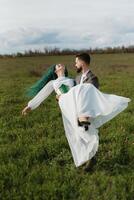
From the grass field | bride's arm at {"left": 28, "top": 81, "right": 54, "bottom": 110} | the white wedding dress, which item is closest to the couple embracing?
the white wedding dress

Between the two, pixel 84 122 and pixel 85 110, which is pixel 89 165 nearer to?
pixel 84 122

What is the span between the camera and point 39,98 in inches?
330

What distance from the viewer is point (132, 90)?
1978 centimetres

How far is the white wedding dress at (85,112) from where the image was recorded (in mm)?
7746

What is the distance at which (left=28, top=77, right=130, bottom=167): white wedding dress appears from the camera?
775cm

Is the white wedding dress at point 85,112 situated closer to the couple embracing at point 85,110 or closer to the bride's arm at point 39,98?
the couple embracing at point 85,110

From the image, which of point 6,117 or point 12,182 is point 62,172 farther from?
point 6,117

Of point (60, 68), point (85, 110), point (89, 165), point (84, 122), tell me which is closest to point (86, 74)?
point (60, 68)

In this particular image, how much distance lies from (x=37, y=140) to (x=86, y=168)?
2384 mm

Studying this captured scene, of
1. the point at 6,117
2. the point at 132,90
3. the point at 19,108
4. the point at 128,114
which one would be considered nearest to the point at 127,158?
the point at 128,114

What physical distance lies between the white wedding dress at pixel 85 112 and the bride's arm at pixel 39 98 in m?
0.43

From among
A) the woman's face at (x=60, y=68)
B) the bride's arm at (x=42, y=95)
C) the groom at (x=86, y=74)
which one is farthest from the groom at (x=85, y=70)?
the bride's arm at (x=42, y=95)

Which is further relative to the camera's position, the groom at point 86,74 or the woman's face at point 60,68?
the woman's face at point 60,68

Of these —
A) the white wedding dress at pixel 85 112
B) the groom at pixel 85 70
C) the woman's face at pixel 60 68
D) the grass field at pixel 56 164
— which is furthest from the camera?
the woman's face at pixel 60 68
